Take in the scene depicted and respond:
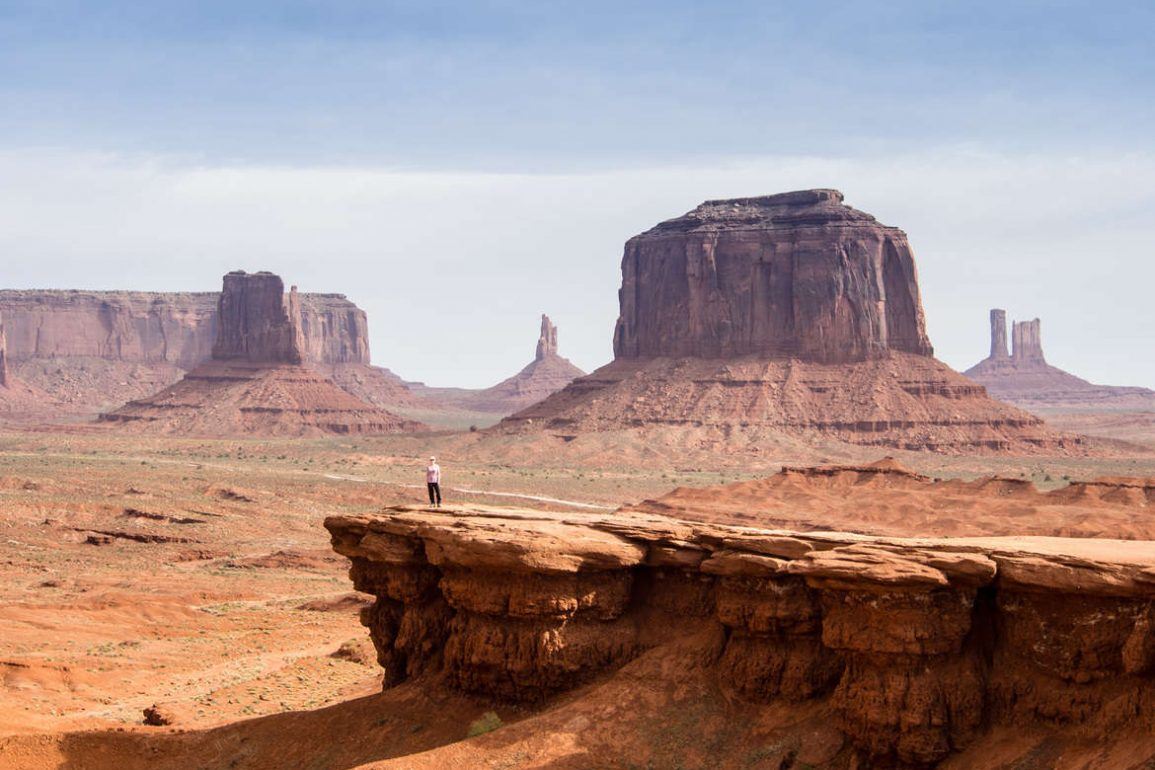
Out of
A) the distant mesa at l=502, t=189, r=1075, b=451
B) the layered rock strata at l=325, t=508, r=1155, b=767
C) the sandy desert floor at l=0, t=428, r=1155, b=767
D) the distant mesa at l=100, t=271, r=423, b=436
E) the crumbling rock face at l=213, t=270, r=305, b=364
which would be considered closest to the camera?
the layered rock strata at l=325, t=508, r=1155, b=767

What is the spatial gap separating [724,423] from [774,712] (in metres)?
89.5

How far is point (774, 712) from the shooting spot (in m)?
16.5

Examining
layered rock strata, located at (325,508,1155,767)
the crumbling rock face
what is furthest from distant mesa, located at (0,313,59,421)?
layered rock strata, located at (325,508,1155,767)

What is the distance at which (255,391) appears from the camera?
14212cm

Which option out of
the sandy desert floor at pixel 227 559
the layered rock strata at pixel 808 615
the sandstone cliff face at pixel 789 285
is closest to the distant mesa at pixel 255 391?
the sandy desert floor at pixel 227 559

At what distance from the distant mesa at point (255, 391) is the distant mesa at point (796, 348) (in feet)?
101

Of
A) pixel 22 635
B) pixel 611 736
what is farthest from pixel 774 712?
pixel 22 635

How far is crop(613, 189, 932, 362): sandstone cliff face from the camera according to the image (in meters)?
109

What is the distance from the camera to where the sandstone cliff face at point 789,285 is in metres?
109

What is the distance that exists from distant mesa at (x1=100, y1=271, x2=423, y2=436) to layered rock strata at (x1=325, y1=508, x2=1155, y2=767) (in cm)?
11484

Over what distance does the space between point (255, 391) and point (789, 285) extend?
6044 cm

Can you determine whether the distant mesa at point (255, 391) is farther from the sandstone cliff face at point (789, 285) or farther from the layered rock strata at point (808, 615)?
the layered rock strata at point (808, 615)

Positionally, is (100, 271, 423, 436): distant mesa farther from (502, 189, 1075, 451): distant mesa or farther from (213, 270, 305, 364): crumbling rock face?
(502, 189, 1075, 451): distant mesa

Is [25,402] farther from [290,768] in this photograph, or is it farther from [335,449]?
[290,768]
